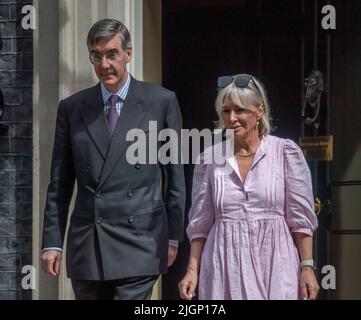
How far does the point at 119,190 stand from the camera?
186 inches

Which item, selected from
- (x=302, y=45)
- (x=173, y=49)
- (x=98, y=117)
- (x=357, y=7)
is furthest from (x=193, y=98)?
(x=98, y=117)

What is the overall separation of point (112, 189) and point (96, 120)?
356 millimetres

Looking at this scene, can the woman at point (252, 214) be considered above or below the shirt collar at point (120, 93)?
below

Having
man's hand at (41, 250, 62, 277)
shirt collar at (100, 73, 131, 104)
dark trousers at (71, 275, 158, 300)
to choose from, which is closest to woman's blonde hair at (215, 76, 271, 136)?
shirt collar at (100, 73, 131, 104)

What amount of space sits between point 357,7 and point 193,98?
1.24 metres

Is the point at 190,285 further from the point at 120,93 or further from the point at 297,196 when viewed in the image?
the point at 120,93

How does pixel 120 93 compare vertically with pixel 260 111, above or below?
above

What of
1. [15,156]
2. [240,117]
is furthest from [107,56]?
[15,156]

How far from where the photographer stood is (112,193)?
186 inches

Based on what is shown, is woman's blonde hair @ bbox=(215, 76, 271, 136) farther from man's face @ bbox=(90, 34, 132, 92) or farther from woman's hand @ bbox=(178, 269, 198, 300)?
woman's hand @ bbox=(178, 269, 198, 300)

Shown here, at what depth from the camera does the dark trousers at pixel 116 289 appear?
4.70m

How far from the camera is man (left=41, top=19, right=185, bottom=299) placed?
15.5 feet

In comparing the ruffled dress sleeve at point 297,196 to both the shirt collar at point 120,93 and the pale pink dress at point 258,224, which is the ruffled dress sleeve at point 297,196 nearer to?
the pale pink dress at point 258,224

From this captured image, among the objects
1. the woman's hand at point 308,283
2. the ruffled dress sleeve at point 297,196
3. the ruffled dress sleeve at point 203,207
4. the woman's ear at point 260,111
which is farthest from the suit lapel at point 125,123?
the woman's hand at point 308,283
